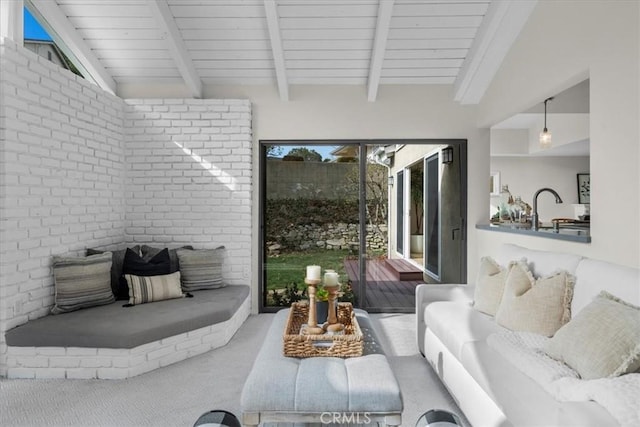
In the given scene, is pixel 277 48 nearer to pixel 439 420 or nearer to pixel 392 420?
pixel 392 420

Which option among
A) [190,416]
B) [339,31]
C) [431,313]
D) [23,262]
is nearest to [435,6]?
[339,31]

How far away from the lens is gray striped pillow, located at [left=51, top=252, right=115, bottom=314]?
3.23m

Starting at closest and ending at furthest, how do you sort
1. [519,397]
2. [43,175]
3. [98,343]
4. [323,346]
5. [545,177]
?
[519,397] < [323,346] < [98,343] < [43,175] < [545,177]

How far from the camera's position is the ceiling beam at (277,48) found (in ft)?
11.2

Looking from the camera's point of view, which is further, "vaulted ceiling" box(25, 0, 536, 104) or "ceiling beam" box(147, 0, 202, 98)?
"vaulted ceiling" box(25, 0, 536, 104)

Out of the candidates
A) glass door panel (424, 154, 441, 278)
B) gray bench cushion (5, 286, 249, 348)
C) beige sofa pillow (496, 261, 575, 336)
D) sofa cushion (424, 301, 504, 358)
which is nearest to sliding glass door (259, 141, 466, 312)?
glass door panel (424, 154, 441, 278)

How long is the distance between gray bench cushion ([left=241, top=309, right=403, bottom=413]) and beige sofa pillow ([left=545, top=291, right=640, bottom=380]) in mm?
758

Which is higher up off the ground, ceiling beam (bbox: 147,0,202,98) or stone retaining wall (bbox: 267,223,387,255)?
ceiling beam (bbox: 147,0,202,98)

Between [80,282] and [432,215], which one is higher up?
[432,215]

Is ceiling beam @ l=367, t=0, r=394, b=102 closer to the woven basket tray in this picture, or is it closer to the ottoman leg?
the woven basket tray

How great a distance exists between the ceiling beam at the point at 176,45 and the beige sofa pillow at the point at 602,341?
3.73m

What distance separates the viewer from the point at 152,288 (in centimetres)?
365

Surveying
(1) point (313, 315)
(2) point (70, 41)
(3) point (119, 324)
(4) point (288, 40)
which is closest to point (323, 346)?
(1) point (313, 315)

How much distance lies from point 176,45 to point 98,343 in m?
2.70
